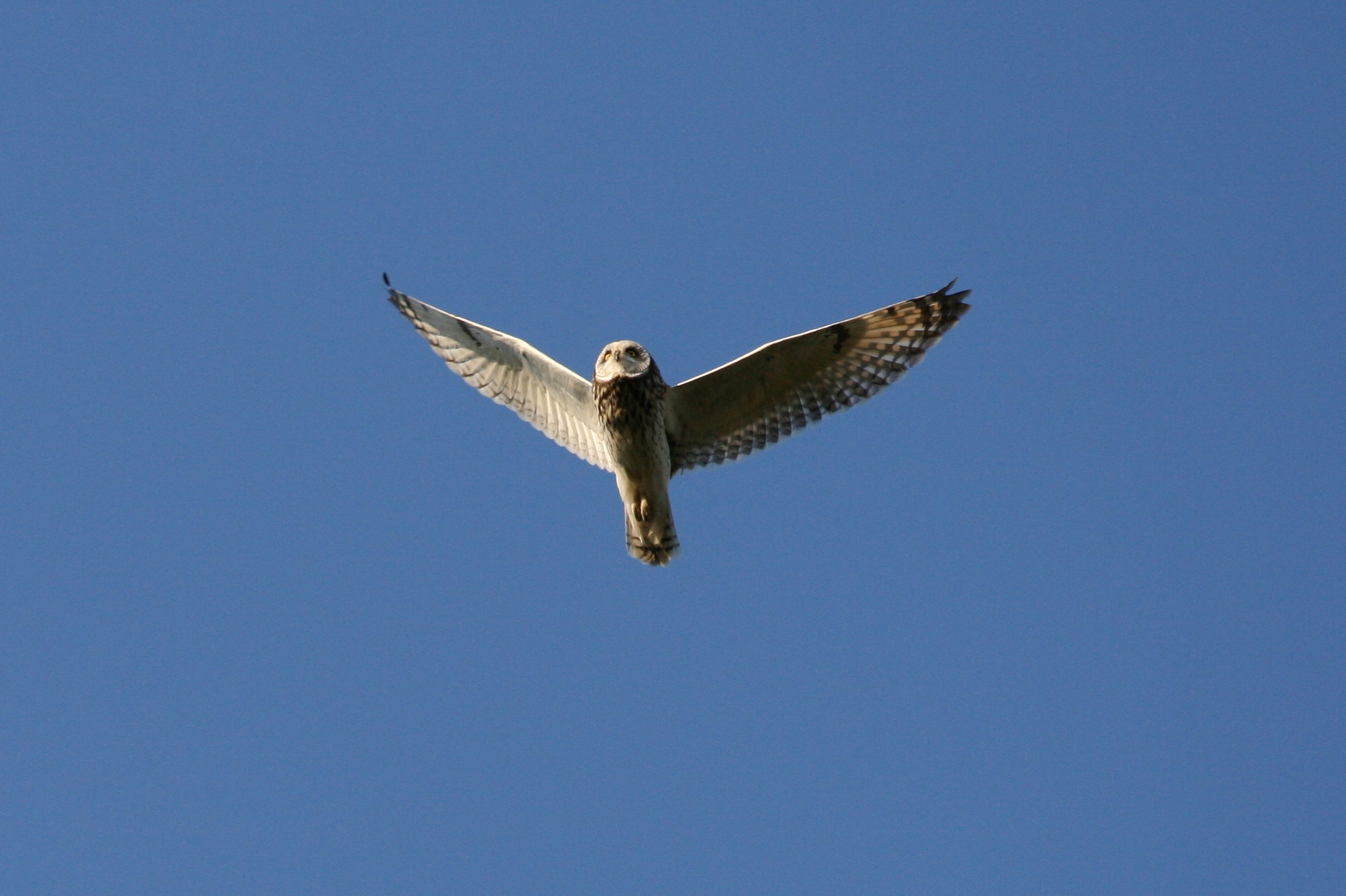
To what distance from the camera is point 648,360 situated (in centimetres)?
1047

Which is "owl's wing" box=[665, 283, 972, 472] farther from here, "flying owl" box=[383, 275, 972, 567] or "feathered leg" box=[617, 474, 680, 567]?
"feathered leg" box=[617, 474, 680, 567]

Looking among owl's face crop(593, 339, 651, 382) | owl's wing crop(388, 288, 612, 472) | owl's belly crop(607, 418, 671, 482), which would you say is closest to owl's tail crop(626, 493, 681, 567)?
owl's belly crop(607, 418, 671, 482)

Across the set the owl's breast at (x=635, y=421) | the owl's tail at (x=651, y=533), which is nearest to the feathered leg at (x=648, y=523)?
the owl's tail at (x=651, y=533)

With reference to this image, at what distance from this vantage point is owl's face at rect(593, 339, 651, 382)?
10.4m

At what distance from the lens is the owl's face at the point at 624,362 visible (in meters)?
10.4

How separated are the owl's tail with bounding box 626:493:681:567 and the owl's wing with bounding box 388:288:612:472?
0.45 meters

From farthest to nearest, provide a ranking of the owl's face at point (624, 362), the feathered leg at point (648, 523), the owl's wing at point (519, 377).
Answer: the owl's wing at point (519, 377) < the feathered leg at point (648, 523) < the owl's face at point (624, 362)

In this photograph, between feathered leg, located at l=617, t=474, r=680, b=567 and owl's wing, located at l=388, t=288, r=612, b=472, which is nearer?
feathered leg, located at l=617, t=474, r=680, b=567

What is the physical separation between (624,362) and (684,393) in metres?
0.54

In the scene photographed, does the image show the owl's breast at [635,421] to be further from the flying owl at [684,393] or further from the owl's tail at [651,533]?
the owl's tail at [651,533]

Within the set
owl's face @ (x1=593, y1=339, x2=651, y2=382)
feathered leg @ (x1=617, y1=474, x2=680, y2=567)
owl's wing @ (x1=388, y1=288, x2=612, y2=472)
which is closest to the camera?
owl's face @ (x1=593, y1=339, x2=651, y2=382)

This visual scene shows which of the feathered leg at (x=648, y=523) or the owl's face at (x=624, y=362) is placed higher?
the owl's face at (x=624, y=362)

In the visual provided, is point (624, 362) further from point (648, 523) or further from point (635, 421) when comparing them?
point (648, 523)

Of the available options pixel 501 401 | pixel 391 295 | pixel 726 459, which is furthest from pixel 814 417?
pixel 391 295
